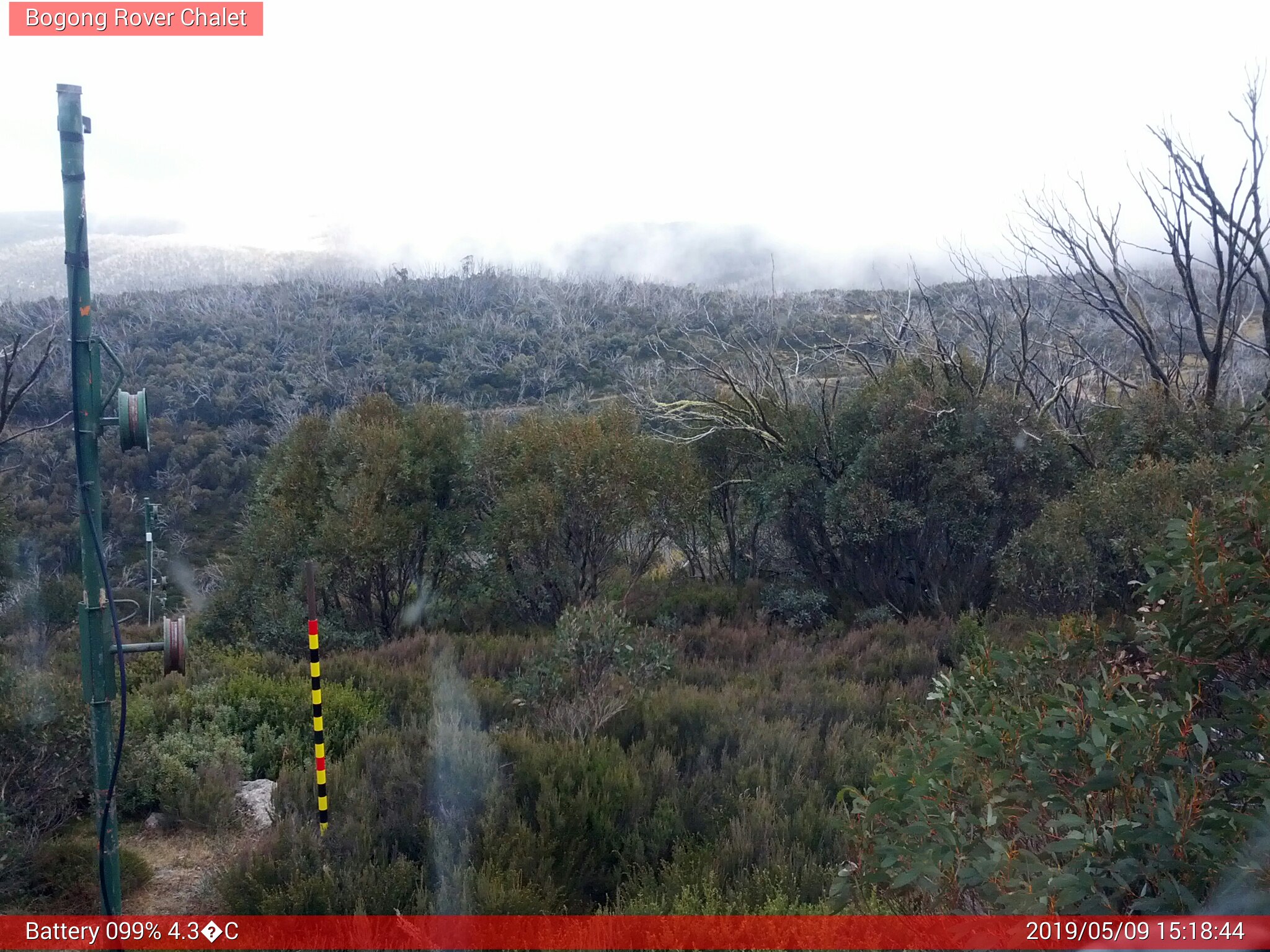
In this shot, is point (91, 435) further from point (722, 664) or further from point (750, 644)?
point (750, 644)

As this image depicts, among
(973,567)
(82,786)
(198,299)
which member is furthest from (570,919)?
(198,299)

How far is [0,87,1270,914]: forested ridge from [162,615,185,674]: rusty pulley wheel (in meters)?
1.31

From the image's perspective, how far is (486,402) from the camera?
35.2 metres

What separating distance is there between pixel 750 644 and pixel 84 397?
353 inches

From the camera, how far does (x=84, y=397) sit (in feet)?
11.4

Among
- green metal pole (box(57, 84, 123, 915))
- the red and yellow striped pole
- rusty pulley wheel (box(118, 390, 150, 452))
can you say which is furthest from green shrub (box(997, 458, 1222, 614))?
green metal pole (box(57, 84, 123, 915))

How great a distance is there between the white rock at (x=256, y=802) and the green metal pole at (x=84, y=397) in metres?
2.22

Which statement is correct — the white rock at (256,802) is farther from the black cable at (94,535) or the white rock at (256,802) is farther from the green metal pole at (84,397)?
the green metal pole at (84,397)

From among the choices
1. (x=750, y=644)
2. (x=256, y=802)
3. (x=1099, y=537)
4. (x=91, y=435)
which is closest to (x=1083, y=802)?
(x=91, y=435)

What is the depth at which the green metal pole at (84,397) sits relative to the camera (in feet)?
11.3

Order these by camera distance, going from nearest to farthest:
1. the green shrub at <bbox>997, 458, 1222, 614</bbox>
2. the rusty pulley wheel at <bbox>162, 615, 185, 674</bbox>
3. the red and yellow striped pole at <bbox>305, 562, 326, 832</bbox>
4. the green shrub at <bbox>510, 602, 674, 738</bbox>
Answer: the rusty pulley wheel at <bbox>162, 615, 185, 674</bbox> < the red and yellow striped pole at <bbox>305, 562, 326, 832</bbox> < the green shrub at <bbox>510, 602, 674, 738</bbox> < the green shrub at <bbox>997, 458, 1222, 614</bbox>

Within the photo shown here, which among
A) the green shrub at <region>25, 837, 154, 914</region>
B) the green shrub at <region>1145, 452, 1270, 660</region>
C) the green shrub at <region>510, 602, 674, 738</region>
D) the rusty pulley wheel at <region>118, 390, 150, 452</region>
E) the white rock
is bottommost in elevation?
the white rock

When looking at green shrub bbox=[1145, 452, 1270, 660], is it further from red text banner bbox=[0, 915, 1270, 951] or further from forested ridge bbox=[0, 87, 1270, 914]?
red text banner bbox=[0, 915, 1270, 951]

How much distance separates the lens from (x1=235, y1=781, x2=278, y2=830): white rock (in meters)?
5.80
